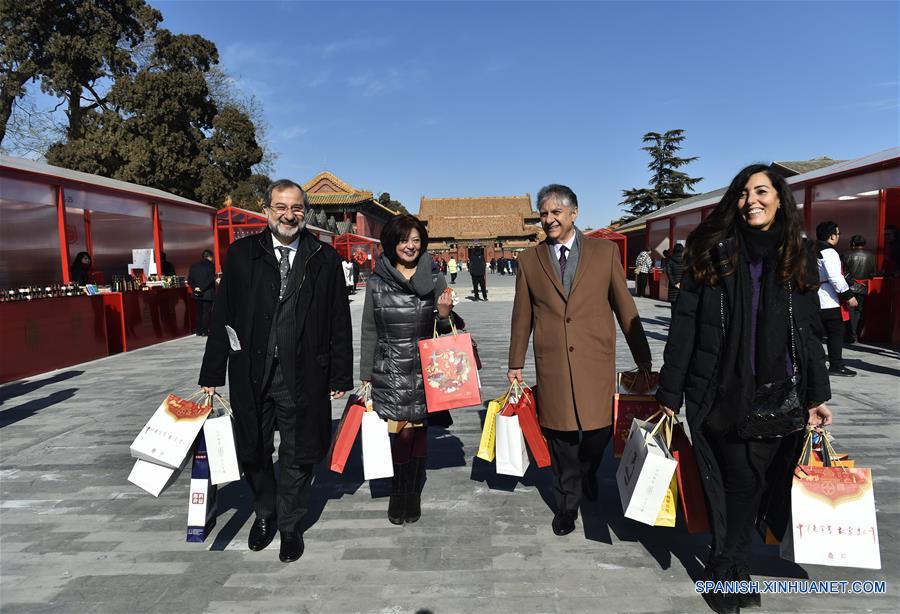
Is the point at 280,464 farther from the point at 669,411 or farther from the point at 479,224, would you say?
the point at 479,224

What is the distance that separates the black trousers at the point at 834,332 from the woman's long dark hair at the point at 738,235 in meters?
4.32

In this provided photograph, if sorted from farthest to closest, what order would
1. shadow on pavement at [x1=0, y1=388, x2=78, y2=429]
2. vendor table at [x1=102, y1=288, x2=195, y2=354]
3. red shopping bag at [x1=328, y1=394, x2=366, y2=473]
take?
1. vendor table at [x1=102, y1=288, x2=195, y2=354]
2. shadow on pavement at [x1=0, y1=388, x2=78, y2=429]
3. red shopping bag at [x1=328, y1=394, x2=366, y2=473]

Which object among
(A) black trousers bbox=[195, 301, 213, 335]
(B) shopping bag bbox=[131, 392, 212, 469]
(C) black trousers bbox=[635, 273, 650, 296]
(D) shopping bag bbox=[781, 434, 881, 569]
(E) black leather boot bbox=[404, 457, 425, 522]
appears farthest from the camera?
(C) black trousers bbox=[635, 273, 650, 296]

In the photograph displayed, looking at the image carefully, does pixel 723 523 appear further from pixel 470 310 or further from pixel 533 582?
pixel 470 310

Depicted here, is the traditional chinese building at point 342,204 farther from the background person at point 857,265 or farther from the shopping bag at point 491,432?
the shopping bag at point 491,432

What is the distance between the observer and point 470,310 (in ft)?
49.0

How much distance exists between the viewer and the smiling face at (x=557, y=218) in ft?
9.07

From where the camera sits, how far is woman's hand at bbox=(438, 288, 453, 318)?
9.72ft

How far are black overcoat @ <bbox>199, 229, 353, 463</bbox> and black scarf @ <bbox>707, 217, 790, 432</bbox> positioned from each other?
5.64 ft

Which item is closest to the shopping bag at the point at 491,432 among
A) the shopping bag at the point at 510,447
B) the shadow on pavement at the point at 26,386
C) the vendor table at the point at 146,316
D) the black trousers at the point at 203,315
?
the shopping bag at the point at 510,447

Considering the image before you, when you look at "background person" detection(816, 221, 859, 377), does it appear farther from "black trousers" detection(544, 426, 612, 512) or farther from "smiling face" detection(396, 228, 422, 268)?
"smiling face" detection(396, 228, 422, 268)

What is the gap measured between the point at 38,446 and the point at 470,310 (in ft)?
36.8

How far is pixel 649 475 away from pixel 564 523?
75 cm

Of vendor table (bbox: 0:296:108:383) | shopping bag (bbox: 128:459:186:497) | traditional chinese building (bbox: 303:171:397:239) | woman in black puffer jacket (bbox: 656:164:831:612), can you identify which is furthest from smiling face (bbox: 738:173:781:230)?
traditional chinese building (bbox: 303:171:397:239)
